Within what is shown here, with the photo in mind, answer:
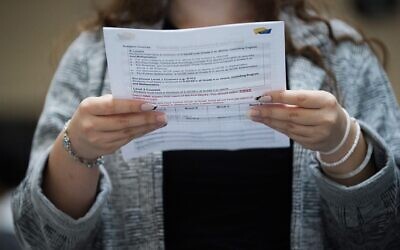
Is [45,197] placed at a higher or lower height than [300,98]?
lower

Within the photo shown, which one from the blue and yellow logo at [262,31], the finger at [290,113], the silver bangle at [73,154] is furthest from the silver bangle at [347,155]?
the silver bangle at [73,154]

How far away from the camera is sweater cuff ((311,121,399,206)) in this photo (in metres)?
1.09

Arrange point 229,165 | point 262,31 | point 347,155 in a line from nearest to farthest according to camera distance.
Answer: point 262,31
point 347,155
point 229,165

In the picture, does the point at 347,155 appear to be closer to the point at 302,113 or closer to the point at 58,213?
the point at 302,113

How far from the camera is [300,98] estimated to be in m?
0.98

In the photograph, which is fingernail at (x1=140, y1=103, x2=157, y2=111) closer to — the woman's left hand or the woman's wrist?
the woman's left hand

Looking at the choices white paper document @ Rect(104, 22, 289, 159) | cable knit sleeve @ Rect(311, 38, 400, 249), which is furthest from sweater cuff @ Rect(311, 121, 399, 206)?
white paper document @ Rect(104, 22, 289, 159)

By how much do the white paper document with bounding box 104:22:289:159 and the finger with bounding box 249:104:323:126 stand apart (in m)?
0.02

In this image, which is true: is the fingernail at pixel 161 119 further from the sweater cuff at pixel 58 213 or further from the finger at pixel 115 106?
the sweater cuff at pixel 58 213

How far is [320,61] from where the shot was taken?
1.31 m

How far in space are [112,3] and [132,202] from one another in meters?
0.48

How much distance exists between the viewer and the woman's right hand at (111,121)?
98cm

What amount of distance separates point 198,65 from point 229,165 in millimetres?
373

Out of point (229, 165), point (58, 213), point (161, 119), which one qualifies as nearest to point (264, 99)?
point (161, 119)
